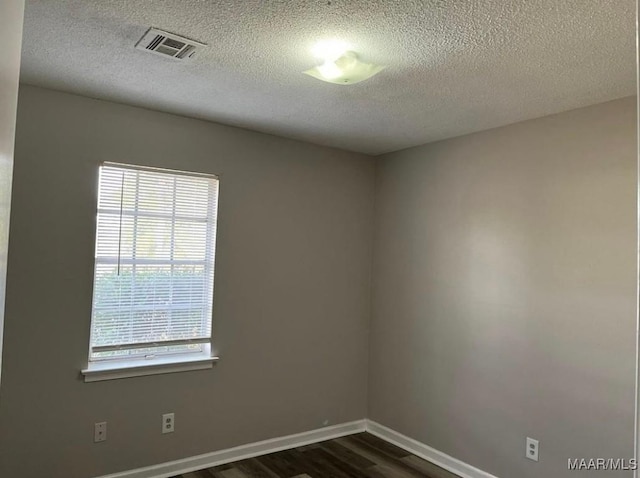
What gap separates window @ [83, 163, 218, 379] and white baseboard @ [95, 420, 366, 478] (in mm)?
696

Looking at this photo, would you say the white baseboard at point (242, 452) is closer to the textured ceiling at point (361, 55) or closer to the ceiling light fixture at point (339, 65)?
the textured ceiling at point (361, 55)

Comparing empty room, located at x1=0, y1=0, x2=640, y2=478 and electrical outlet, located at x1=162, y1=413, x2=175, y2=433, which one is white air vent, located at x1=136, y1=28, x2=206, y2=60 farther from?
electrical outlet, located at x1=162, y1=413, x2=175, y2=433

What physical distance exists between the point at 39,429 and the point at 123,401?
473 mm

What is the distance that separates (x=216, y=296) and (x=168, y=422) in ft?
2.96

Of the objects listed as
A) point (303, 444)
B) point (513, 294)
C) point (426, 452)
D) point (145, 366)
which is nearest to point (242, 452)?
point (303, 444)

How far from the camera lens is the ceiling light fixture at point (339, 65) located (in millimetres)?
2156

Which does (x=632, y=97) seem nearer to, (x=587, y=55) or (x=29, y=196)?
(x=587, y=55)

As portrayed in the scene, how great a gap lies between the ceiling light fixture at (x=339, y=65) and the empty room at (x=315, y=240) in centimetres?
1

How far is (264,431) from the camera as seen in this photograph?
12.0ft

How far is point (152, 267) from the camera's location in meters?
3.18

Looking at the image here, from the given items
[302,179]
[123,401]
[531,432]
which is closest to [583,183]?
[531,432]

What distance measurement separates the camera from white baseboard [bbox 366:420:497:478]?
335cm

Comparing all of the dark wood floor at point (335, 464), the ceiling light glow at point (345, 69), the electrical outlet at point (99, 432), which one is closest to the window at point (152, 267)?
the electrical outlet at point (99, 432)

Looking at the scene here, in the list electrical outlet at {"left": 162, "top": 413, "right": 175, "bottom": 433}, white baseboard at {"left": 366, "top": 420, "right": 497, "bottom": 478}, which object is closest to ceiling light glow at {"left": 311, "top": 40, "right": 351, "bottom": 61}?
electrical outlet at {"left": 162, "top": 413, "right": 175, "bottom": 433}
